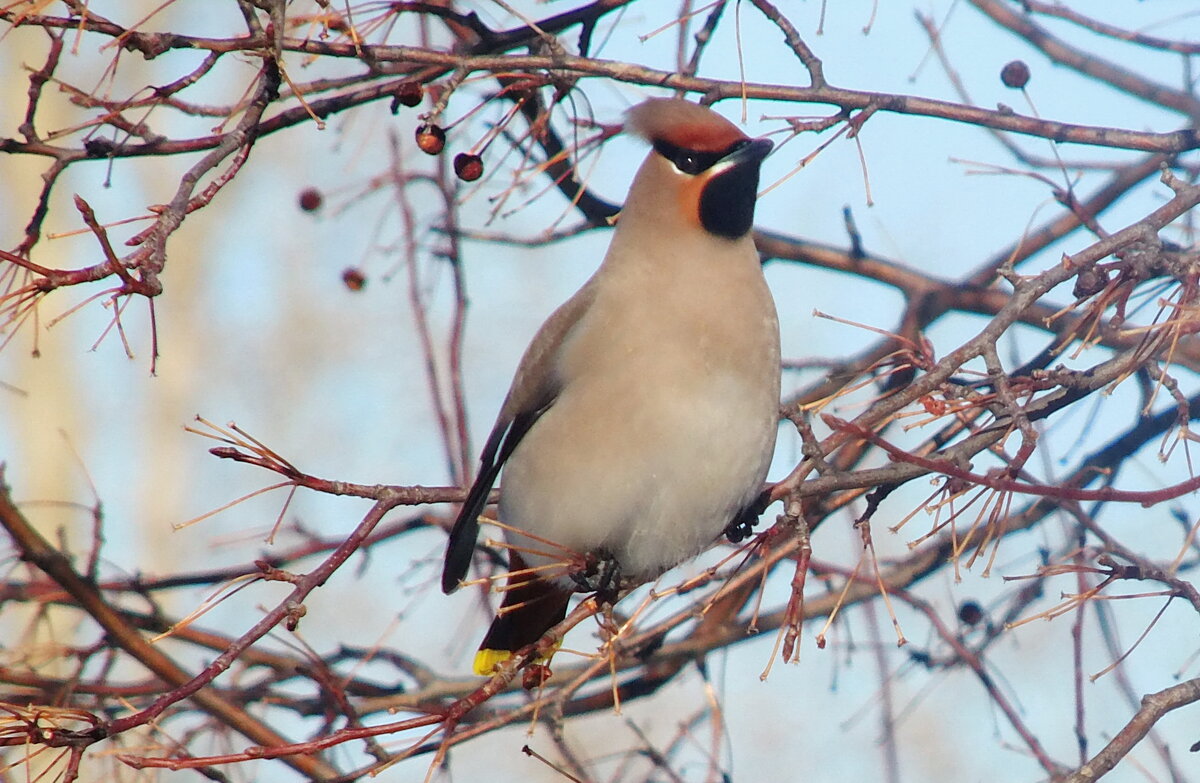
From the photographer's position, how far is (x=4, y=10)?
233 cm

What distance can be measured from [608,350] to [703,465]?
13.1 inches

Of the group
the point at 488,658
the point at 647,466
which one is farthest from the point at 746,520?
the point at 488,658

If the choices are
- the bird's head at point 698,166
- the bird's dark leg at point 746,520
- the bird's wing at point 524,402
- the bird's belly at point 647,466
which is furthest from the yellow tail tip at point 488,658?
the bird's head at point 698,166

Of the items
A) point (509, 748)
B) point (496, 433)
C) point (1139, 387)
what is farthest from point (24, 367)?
point (1139, 387)

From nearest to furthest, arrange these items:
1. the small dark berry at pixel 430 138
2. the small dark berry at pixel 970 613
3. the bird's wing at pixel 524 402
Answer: the small dark berry at pixel 430 138 < the bird's wing at pixel 524 402 < the small dark berry at pixel 970 613

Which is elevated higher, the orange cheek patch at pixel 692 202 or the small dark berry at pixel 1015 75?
the small dark berry at pixel 1015 75

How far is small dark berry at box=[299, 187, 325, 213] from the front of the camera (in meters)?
4.16

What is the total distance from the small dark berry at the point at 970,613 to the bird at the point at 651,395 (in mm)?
900

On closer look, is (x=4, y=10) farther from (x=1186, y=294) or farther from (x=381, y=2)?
(x=1186, y=294)

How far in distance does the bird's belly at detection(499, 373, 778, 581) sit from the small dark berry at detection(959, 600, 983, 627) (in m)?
0.97

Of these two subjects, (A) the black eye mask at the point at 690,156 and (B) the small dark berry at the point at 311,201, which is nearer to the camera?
(A) the black eye mask at the point at 690,156

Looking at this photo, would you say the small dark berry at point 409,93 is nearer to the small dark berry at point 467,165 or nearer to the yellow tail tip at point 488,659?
A: the small dark berry at point 467,165

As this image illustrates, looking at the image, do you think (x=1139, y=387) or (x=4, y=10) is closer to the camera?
(x=4, y=10)

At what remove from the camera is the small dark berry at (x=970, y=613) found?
3727 millimetres
